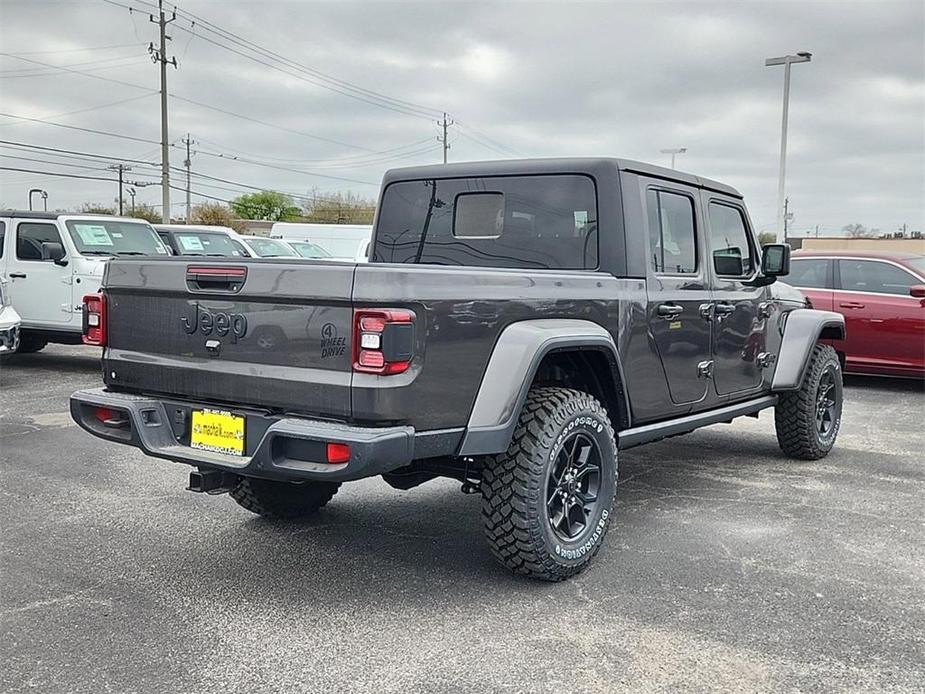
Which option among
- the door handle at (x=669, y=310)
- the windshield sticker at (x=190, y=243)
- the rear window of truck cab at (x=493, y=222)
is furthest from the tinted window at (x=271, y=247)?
the door handle at (x=669, y=310)

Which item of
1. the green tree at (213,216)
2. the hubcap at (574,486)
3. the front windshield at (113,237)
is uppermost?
the green tree at (213,216)

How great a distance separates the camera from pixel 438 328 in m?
3.47

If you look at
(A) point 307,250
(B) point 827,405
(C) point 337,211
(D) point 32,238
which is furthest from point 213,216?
(B) point 827,405

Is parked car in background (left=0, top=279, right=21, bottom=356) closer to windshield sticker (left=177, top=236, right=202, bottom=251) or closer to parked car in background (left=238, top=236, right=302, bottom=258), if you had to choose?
windshield sticker (left=177, top=236, right=202, bottom=251)

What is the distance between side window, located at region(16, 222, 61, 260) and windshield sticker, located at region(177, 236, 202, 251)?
3.43 meters

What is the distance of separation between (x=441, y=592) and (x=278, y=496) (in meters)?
1.24

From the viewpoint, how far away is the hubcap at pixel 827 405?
21.8 feet

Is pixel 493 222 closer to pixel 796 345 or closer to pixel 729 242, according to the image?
pixel 729 242

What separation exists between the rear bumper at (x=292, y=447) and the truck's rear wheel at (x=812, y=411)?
3952 mm

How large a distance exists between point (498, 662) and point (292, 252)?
15491 millimetres

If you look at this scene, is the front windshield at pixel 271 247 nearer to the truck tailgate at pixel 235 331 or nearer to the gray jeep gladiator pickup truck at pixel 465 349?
the gray jeep gladiator pickup truck at pixel 465 349

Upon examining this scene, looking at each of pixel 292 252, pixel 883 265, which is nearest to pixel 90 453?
pixel 883 265

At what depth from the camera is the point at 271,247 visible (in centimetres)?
1795

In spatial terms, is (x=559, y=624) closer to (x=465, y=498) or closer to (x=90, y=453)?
(x=465, y=498)
